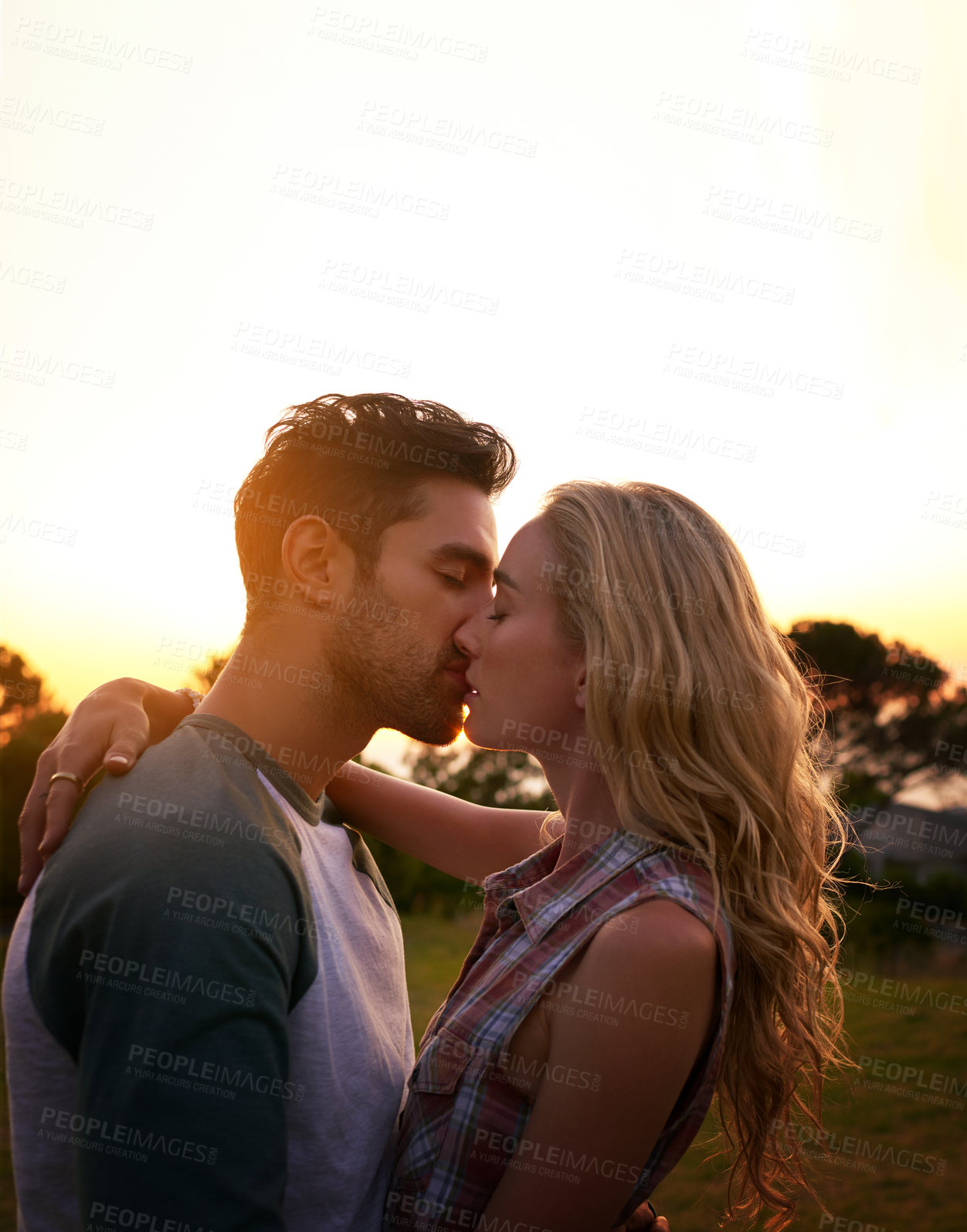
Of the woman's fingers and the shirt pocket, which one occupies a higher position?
the woman's fingers

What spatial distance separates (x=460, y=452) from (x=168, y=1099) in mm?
2399

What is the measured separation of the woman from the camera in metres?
1.94

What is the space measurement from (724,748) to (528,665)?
0.70 meters

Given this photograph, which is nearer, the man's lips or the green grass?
the man's lips

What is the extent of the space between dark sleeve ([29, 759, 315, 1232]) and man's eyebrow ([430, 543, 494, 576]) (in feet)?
4.75

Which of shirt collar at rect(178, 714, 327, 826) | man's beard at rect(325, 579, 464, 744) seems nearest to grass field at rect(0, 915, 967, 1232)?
man's beard at rect(325, 579, 464, 744)

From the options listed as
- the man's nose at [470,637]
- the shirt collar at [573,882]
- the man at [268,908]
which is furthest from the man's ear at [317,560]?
the shirt collar at [573,882]

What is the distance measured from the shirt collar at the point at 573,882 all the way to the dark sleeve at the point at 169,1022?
0.79 metres

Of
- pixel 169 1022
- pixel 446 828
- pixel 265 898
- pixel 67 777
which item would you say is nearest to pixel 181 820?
pixel 265 898

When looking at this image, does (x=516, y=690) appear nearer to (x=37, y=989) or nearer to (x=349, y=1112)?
(x=349, y=1112)

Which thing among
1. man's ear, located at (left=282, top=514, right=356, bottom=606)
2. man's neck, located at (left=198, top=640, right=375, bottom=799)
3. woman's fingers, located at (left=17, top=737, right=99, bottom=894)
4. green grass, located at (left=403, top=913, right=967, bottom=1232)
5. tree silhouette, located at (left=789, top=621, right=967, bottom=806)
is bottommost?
green grass, located at (left=403, top=913, right=967, bottom=1232)

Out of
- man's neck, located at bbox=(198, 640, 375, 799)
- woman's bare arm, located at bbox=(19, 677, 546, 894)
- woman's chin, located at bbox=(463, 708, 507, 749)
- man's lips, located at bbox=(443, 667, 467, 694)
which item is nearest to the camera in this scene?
woman's bare arm, located at bbox=(19, 677, 546, 894)

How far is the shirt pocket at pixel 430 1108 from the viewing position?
2207 mm

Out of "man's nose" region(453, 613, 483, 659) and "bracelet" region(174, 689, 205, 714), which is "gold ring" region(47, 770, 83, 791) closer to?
"bracelet" region(174, 689, 205, 714)
